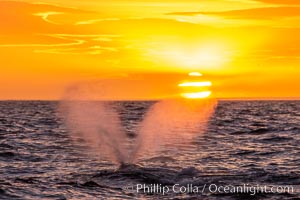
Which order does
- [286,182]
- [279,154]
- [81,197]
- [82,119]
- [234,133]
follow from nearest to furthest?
1. [81,197]
2. [286,182]
3. [279,154]
4. [82,119]
5. [234,133]

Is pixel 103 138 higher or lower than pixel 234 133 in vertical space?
lower

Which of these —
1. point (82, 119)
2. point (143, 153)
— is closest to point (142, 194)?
point (143, 153)

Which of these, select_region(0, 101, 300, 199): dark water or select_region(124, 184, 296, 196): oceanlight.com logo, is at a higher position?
select_region(0, 101, 300, 199): dark water

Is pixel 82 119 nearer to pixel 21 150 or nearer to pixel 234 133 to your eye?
pixel 21 150

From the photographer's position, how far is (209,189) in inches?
939

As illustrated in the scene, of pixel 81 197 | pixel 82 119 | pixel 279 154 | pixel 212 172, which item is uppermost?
pixel 82 119

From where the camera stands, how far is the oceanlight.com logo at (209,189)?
23.4 metres

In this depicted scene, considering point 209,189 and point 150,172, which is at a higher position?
point 150,172

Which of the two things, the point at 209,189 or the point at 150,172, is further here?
the point at 150,172

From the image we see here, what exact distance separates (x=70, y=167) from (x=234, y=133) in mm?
28171

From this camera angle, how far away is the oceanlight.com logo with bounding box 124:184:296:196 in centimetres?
2338

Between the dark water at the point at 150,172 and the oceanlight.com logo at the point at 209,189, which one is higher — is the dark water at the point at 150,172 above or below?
above

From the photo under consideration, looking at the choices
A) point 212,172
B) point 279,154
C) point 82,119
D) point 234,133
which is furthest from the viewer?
point 234,133

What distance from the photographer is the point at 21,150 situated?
129 ft
